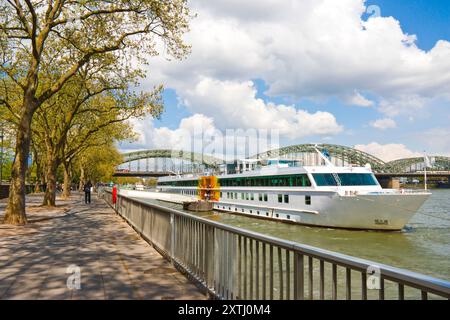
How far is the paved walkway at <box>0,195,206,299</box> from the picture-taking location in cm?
600

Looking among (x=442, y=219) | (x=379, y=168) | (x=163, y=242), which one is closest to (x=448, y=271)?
(x=163, y=242)

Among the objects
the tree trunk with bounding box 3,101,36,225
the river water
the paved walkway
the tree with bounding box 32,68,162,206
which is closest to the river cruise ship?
the river water

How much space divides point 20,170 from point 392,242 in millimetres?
19787

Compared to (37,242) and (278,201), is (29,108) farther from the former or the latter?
(278,201)

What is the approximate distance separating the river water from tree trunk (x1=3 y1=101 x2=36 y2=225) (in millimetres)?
14350

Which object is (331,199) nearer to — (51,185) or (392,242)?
(392,242)

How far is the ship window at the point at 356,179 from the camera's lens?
28938 mm

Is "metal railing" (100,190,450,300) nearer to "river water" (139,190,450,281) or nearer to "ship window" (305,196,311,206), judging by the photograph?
"river water" (139,190,450,281)

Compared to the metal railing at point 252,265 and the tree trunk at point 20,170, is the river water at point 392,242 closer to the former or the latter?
the metal railing at point 252,265

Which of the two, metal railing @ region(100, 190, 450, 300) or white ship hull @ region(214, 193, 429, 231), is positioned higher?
metal railing @ region(100, 190, 450, 300)

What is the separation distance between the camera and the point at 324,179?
2872cm

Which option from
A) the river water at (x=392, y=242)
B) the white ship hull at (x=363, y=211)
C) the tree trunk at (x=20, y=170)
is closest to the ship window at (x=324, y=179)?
the white ship hull at (x=363, y=211)

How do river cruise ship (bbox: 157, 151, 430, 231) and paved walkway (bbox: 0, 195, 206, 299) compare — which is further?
river cruise ship (bbox: 157, 151, 430, 231)

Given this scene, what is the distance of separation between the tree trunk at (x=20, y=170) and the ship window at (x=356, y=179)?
2094 cm
